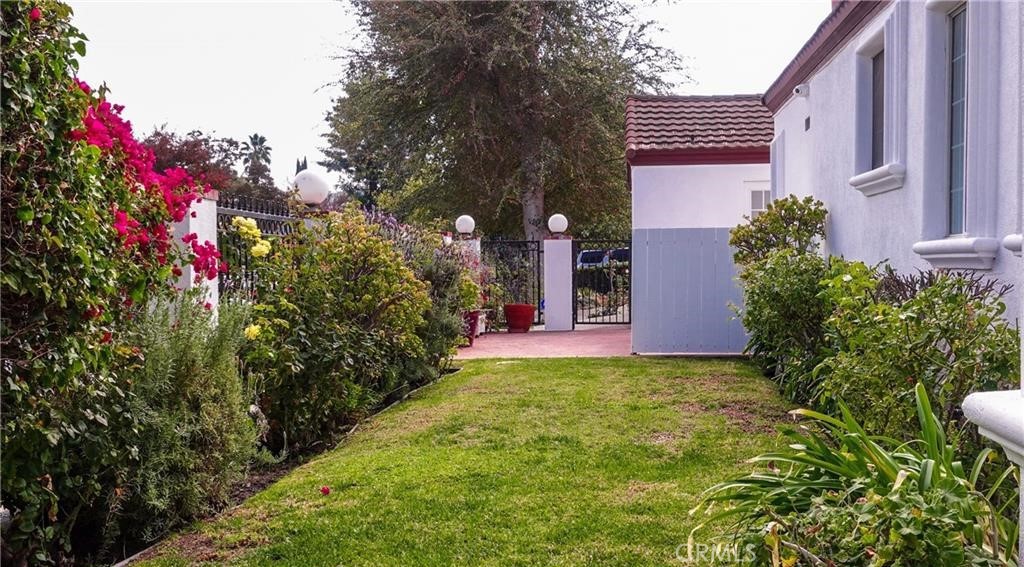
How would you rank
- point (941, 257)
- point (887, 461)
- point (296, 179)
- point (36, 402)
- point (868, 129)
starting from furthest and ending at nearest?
point (296, 179)
point (868, 129)
point (941, 257)
point (36, 402)
point (887, 461)

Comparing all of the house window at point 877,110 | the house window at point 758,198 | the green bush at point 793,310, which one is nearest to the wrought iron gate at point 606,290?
the house window at point 758,198

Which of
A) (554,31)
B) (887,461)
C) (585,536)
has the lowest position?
(585,536)

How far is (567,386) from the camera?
936 centimetres

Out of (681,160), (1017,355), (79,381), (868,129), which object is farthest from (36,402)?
(681,160)

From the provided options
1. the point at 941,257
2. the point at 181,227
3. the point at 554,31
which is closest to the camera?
the point at 941,257

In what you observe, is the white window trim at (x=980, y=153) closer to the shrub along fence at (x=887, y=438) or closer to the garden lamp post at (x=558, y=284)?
the shrub along fence at (x=887, y=438)

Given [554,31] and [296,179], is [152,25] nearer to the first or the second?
[296,179]

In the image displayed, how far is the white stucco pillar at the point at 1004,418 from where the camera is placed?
1.74 m

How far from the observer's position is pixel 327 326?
7.30m

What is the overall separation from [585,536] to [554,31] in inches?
761

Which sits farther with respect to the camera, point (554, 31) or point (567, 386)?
point (554, 31)

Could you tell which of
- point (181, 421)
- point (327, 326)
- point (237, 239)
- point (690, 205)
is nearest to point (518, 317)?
point (690, 205)

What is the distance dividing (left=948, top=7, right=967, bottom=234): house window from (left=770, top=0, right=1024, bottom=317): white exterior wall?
0.07 meters

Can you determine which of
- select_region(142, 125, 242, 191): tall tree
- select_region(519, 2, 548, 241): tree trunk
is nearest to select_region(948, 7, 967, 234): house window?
select_region(519, 2, 548, 241): tree trunk
